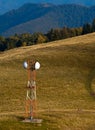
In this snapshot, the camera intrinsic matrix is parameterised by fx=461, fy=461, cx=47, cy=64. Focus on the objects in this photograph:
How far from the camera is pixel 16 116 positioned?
49.3 m

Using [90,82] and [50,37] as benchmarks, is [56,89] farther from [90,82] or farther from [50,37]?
[50,37]

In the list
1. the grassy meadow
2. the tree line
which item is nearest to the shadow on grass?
the grassy meadow

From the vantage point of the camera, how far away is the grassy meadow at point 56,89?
48438 millimetres

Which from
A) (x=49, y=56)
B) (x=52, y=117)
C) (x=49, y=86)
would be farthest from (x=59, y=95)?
(x=49, y=56)

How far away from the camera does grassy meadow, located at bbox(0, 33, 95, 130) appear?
48.4 meters

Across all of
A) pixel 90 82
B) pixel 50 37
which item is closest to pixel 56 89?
pixel 90 82

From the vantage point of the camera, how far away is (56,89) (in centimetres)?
6975

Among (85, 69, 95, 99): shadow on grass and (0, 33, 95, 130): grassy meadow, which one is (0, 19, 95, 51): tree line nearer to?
(0, 33, 95, 130): grassy meadow

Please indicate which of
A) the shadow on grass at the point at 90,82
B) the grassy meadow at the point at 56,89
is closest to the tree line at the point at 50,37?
the grassy meadow at the point at 56,89

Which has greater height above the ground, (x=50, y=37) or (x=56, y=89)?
(x=50, y=37)

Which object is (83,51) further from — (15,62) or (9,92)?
(9,92)

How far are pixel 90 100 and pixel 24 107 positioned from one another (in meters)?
10.8

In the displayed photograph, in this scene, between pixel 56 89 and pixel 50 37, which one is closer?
pixel 56 89

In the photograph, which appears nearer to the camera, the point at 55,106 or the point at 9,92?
the point at 55,106
